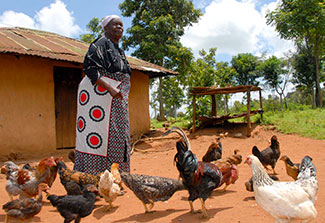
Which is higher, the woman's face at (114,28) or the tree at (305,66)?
the tree at (305,66)

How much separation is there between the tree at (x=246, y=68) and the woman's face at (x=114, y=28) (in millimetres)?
30776

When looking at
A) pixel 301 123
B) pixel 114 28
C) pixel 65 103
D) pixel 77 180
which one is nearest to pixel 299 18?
pixel 301 123

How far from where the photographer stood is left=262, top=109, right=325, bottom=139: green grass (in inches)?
422

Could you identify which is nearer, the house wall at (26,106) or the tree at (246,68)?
the house wall at (26,106)

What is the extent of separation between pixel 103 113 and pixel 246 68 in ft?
106

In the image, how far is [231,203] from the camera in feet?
13.9

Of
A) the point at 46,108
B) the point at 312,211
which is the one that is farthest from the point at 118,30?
the point at 46,108

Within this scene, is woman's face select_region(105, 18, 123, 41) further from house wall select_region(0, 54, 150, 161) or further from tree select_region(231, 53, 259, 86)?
tree select_region(231, 53, 259, 86)

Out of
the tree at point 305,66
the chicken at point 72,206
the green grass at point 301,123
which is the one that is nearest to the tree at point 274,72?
the tree at point 305,66

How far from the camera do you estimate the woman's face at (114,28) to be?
4.35 metres

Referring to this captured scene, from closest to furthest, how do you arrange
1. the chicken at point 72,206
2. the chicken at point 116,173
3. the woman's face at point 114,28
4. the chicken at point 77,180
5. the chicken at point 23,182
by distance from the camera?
the chicken at point 72,206, the chicken at point 77,180, the chicken at point 116,173, the chicken at point 23,182, the woman's face at point 114,28

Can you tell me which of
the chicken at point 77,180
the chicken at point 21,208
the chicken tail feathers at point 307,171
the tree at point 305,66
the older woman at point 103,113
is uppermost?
the tree at point 305,66

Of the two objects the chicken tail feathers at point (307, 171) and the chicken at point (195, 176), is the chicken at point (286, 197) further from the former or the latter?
the chicken at point (195, 176)

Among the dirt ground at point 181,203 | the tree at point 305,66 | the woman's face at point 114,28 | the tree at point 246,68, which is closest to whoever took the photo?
the dirt ground at point 181,203
